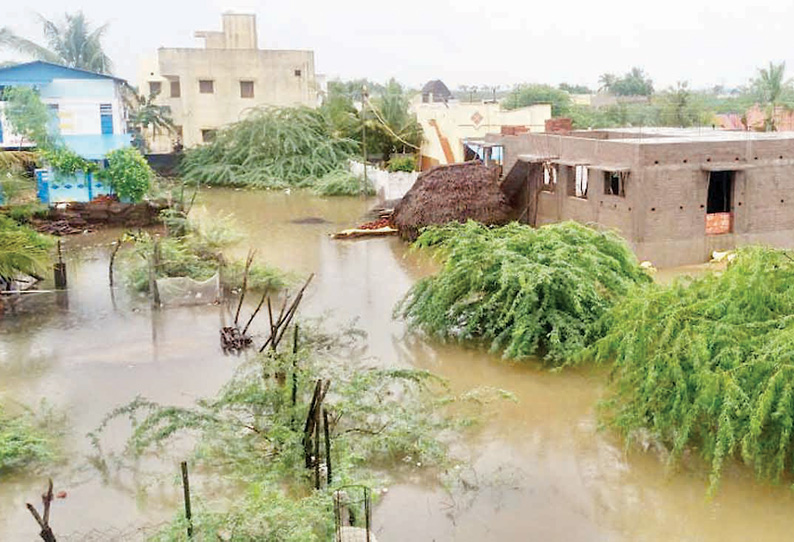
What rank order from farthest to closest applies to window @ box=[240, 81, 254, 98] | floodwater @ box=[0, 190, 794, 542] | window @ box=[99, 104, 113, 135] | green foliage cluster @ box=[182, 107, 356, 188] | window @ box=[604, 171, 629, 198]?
window @ box=[240, 81, 254, 98]
green foliage cluster @ box=[182, 107, 356, 188]
window @ box=[99, 104, 113, 135]
window @ box=[604, 171, 629, 198]
floodwater @ box=[0, 190, 794, 542]

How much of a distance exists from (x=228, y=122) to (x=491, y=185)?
20.4 metres

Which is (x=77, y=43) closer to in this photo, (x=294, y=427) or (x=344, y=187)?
(x=344, y=187)

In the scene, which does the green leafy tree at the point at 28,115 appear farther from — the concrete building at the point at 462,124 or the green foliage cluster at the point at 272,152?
the concrete building at the point at 462,124

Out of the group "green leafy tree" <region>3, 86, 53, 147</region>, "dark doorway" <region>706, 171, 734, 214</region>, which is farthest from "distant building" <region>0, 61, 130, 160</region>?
"dark doorway" <region>706, 171, 734, 214</region>

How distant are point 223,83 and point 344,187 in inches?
440

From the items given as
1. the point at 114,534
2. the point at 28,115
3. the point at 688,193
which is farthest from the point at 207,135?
the point at 114,534

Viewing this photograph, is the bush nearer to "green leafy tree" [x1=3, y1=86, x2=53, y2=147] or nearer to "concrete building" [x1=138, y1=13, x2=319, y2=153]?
"green leafy tree" [x1=3, y1=86, x2=53, y2=147]

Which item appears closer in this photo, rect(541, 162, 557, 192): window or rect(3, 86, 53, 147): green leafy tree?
rect(541, 162, 557, 192): window

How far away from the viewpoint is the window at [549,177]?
21.1 metres

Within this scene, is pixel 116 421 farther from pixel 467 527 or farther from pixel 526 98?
pixel 526 98

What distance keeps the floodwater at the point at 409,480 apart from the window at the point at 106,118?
38.7 feet

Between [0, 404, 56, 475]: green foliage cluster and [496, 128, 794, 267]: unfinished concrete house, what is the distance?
12427 millimetres

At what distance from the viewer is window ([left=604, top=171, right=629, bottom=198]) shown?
59.1ft

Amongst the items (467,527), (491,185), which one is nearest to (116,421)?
(467,527)
